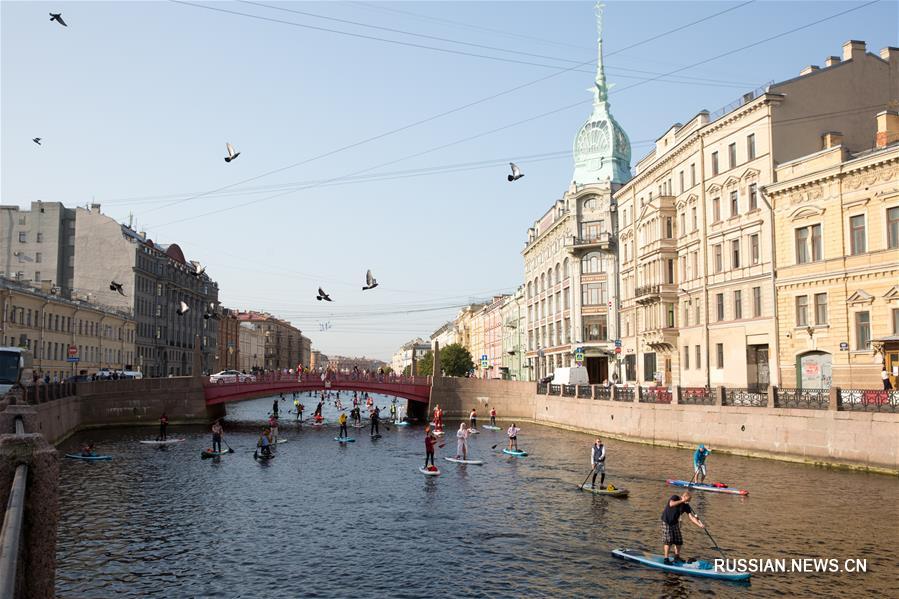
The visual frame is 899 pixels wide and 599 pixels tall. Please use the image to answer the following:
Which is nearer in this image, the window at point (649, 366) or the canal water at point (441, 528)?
the canal water at point (441, 528)

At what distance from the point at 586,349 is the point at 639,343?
539 inches

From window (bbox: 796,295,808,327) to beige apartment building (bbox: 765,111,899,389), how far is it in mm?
57

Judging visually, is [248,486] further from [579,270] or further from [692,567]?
[579,270]

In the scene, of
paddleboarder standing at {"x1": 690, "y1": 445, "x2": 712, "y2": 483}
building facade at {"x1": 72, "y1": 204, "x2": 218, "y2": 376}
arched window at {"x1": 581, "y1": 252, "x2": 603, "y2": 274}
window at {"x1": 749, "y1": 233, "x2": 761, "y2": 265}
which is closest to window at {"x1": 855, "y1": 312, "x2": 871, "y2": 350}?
window at {"x1": 749, "y1": 233, "x2": 761, "y2": 265}

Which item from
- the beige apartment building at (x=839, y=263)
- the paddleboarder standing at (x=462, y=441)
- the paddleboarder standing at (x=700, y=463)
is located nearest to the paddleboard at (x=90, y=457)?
the paddleboarder standing at (x=462, y=441)

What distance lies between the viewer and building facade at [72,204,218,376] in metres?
97.6

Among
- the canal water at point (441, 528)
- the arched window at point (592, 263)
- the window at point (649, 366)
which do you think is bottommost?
the canal water at point (441, 528)

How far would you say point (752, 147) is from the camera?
51.7 m

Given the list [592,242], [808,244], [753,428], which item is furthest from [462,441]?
[592,242]

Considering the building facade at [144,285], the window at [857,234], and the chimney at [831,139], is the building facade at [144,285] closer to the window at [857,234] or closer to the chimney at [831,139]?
the chimney at [831,139]

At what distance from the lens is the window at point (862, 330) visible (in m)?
41.6

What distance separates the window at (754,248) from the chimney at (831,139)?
24.5 ft

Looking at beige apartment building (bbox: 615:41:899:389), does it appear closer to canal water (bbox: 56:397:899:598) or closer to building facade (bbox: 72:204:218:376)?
canal water (bbox: 56:397:899:598)

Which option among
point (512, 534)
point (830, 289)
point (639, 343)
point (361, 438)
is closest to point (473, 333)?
point (639, 343)
